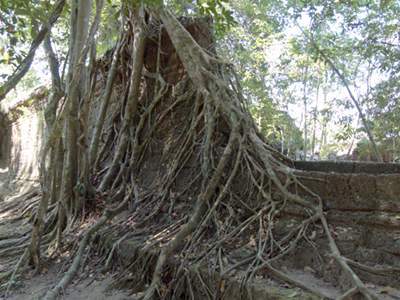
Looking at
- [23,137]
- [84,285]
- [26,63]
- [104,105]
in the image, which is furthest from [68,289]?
[23,137]

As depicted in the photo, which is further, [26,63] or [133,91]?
[133,91]

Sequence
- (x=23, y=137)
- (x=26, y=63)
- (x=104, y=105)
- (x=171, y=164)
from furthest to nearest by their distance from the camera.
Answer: (x=23, y=137)
(x=104, y=105)
(x=171, y=164)
(x=26, y=63)

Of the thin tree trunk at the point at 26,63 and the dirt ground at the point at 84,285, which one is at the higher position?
the thin tree trunk at the point at 26,63

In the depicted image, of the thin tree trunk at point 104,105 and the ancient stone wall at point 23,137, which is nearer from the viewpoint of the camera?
the thin tree trunk at point 104,105

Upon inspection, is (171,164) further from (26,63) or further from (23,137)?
(23,137)

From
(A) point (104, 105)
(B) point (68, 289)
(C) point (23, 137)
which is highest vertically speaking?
(A) point (104, 105)

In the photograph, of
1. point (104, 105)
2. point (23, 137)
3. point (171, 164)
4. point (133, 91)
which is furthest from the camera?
point (23, 137)

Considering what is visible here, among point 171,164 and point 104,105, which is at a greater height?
point 104,105

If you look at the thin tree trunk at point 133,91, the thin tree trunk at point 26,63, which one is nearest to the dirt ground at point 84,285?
the thin tree trunk at point 133,91

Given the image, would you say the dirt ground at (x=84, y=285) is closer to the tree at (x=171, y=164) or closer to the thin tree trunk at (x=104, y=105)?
the tree at (x=171, y=164)

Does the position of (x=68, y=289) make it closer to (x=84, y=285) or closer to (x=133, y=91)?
(x=84, y=285)

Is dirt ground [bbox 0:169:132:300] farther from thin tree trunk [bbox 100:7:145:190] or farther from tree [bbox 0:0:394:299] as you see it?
thin tree trunk [bbox 100:7:145:190]

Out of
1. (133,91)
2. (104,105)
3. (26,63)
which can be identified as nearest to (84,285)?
(26,63)

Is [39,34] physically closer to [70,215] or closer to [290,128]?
[70,215]
